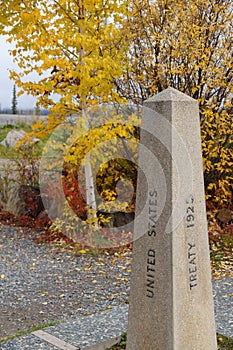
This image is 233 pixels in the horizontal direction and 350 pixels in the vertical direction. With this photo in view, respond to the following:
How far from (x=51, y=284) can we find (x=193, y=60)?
4.30m

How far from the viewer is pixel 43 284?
6.62 m

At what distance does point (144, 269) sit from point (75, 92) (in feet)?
15.0

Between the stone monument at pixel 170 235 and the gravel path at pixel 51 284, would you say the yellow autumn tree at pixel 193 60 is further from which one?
the stone monument at pixel 170 235

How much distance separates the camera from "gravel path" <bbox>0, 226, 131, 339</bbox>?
560cm

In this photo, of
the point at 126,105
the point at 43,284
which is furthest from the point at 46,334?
the point at 126,105

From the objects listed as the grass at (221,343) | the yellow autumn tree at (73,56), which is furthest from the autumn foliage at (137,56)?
the grass at (221,343)

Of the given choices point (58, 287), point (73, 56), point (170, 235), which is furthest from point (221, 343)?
point (73, 56)

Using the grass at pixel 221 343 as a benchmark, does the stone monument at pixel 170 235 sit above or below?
above

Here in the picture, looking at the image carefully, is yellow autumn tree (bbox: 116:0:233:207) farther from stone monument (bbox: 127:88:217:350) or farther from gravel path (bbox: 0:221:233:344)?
stone monument (bbox: 127:88:217:350)

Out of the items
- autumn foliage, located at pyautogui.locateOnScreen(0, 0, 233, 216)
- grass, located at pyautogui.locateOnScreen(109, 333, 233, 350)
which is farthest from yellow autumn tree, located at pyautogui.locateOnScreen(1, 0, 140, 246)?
grass, located at pyautogui.locateOnScreen(109, 333, 233, 350)

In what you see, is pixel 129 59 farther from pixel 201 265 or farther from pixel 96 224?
pixel 201 265

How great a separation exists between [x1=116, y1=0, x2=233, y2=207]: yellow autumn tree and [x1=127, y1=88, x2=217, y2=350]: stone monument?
16.1 ft

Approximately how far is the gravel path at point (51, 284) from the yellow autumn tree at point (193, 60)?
2654 mm

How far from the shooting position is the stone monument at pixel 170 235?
11.4ft
